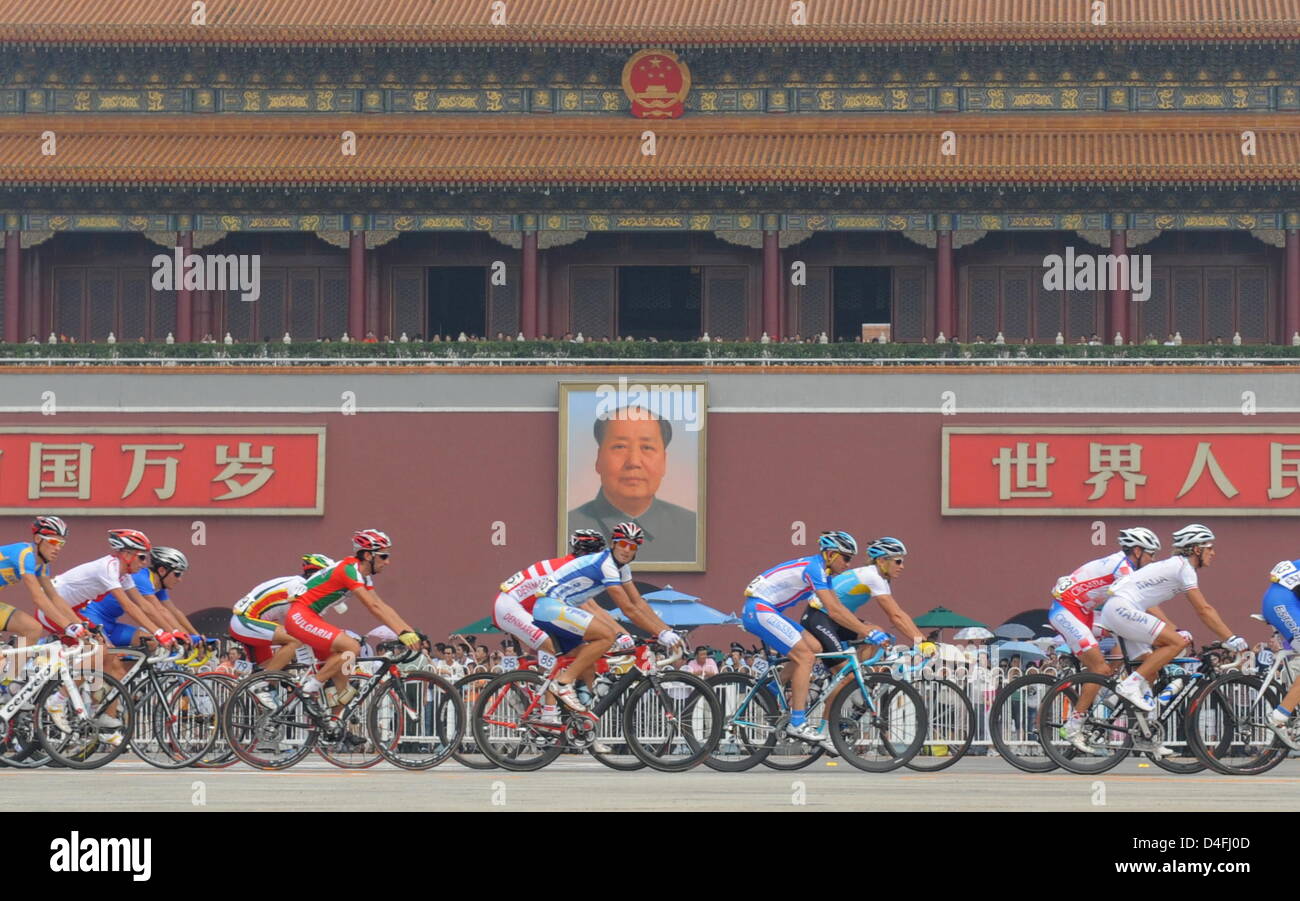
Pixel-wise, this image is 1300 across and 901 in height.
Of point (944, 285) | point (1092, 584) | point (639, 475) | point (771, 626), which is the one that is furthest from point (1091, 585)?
point (944, 285)

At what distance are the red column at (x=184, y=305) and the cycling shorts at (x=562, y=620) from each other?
19.9 meters

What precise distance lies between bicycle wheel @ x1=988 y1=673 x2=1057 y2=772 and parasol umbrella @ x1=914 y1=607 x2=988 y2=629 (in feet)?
44.8

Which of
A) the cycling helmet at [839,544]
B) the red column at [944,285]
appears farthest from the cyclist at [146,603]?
the red column at [944,285]

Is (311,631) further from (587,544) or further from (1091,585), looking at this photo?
(1091,585)

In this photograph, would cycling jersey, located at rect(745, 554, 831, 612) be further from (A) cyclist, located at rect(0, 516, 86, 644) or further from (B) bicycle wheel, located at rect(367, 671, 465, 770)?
(A) cyclist, located at rect(0, 516, 86, 644)

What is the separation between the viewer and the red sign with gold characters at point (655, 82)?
35.1 metres

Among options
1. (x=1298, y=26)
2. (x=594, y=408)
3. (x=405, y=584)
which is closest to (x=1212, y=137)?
(x=1298, y=26)

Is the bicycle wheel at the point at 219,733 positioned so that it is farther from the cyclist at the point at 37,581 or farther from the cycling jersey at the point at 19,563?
the cycling jersey at the point at 19,563

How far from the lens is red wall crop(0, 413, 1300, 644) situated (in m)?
30.1

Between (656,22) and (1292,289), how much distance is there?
1110 centimetres

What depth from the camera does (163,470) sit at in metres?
30.7

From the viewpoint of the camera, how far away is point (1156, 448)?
98.1 feet

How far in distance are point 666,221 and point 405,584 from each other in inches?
301

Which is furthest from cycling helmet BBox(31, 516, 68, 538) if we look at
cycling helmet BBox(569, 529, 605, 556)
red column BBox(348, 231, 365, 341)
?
red column BBox(348, 231, 365, 341)
